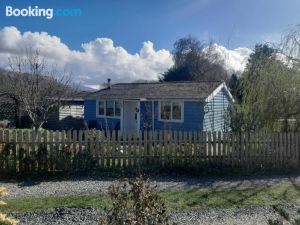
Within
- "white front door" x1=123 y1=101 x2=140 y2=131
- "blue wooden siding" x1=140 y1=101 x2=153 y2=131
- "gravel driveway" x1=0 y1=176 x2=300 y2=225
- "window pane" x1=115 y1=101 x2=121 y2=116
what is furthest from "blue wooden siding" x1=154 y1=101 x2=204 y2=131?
"gravel driveway" x1=0 y1=176 x2=300 y2=225

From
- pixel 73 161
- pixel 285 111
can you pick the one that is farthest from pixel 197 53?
pixel 73 161

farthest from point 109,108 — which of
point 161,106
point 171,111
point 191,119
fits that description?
point 191,119

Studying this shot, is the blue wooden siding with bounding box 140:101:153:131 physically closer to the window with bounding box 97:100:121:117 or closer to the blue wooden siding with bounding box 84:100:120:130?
the window with bounding box 97:100:121:117

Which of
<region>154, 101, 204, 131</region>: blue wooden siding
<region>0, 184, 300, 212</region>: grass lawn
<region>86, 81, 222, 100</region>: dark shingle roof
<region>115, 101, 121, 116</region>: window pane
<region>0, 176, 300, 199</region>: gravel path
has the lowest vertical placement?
<region>0, 184, 300, 212</region>: grass lawn

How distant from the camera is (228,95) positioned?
22.5m

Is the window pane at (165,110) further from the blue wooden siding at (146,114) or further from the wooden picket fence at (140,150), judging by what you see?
the wooden picket fence at (140,150)

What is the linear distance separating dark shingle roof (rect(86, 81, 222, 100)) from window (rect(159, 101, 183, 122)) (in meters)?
0.55

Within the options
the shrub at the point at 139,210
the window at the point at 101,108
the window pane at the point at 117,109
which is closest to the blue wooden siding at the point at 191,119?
the window pane at the point at 117,109

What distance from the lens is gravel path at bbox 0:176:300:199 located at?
8.19m

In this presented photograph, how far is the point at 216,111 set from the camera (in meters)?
21.5

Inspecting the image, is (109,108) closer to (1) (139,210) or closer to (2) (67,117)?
(2) (67,117)

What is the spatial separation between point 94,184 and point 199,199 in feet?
9.26

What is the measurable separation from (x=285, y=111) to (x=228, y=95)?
10.5m

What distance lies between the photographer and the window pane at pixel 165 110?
21625 millimetres
